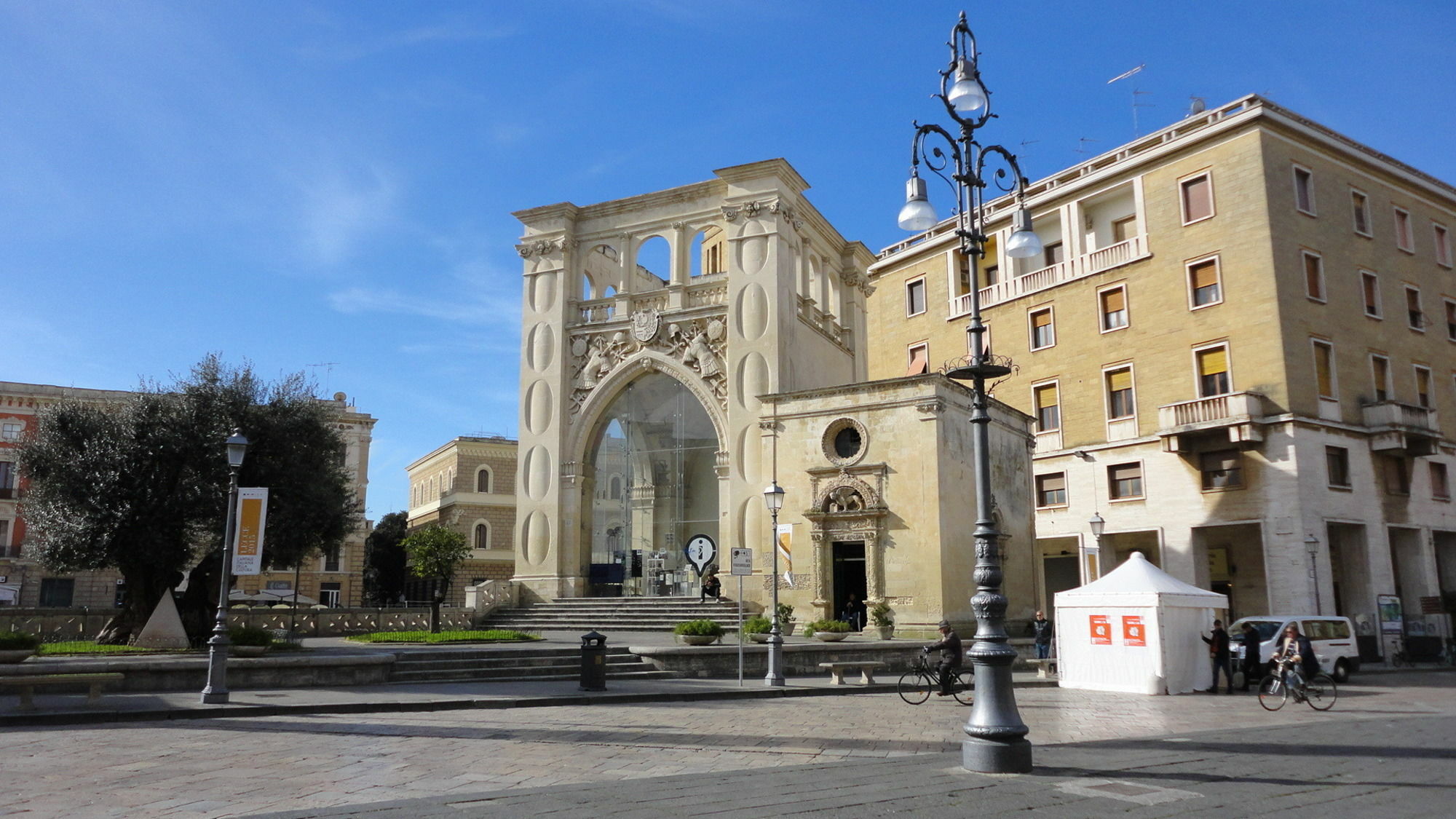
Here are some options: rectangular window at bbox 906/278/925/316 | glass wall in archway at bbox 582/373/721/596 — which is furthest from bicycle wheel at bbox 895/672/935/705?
rectangular window at bbox 906/278/925/316

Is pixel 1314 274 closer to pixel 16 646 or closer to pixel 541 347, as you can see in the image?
pixel 541 347

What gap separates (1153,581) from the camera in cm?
1869

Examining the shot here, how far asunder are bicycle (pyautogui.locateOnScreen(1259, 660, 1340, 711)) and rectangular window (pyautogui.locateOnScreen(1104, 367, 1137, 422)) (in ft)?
62.1

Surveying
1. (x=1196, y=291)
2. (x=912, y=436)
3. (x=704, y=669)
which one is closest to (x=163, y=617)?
(x=704, y=669)

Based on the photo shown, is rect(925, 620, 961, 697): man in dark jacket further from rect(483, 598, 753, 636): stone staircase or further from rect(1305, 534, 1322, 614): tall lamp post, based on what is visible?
rect(1305, 534, 1322, 614): tall lamp post

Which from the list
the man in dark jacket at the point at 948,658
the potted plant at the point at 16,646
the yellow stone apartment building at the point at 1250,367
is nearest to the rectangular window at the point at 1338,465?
the yellow stone apartment building at the point at 1250,367

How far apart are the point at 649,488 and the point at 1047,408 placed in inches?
597

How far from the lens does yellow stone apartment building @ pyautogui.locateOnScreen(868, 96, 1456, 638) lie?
98.0 ft

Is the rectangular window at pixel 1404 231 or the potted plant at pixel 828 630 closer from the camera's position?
the potted plant at pixel 828 630

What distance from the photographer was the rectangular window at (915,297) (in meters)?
41.7

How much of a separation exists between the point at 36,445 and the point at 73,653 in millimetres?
5658

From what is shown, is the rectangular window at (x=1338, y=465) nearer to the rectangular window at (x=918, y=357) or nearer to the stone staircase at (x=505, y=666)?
the rectangular window at (x=918, y=357)

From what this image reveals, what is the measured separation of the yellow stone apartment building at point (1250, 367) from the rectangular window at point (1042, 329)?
0.18ft

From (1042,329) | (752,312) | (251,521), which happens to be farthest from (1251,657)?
(1042,329)
